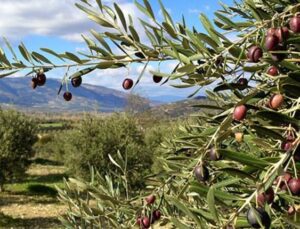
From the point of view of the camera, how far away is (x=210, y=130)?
5.88 ft

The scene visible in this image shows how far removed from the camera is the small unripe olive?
1.37 metres

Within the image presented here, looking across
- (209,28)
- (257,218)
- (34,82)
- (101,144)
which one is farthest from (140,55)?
(101,144)

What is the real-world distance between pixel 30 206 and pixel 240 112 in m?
26.0

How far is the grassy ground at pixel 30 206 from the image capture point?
21.6 metres

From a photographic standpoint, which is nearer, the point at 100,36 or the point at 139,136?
the point at 100,36

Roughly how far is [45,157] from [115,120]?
88.0 ft

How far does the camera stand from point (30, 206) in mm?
25938

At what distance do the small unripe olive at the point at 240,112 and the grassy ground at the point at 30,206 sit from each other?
17207 mm

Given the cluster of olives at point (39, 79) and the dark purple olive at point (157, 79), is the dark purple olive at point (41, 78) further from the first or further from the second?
the dark purple olive at point (157, 79)

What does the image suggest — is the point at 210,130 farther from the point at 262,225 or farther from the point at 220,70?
the point at 262,225

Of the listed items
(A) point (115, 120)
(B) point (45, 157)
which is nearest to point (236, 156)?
(A) point (115, 120)

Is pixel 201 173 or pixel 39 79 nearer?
pixel 201 173

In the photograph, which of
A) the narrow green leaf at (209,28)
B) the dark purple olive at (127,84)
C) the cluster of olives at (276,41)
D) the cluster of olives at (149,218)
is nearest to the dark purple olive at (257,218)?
the cluster of olives at (276,41)

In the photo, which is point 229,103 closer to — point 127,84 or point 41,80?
point 127,84
